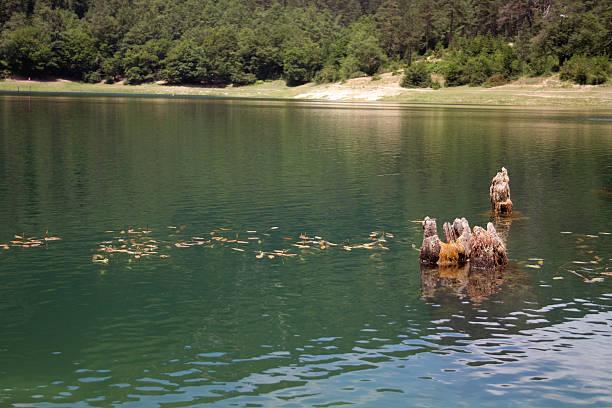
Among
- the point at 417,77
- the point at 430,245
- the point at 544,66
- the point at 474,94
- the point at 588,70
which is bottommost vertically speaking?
the point at 430,245

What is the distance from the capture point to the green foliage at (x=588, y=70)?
433 feet

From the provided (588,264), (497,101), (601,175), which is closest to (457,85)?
(497,101)

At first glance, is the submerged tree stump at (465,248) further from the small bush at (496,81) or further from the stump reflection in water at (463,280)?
the small bush at (496,81)

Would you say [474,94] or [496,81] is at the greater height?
[496,81]

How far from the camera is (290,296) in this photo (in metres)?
17.9

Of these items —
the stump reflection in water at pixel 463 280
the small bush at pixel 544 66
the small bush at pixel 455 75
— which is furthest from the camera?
the small bush at pixel 455 75

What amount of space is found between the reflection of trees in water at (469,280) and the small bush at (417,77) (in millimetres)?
147324

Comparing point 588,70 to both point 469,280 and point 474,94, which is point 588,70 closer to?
point 474,94

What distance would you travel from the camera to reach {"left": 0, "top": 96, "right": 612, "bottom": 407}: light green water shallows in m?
12.8

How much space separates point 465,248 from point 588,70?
128 metres

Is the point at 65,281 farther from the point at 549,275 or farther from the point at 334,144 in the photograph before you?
the point at 334,144

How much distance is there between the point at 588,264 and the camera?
21500 millimetres

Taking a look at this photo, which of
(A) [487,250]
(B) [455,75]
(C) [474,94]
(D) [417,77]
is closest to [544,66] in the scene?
(C) [474,94]

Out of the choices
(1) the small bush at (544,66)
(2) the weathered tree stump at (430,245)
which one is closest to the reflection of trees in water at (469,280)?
(2) the weathered tree stump at (430,245)
